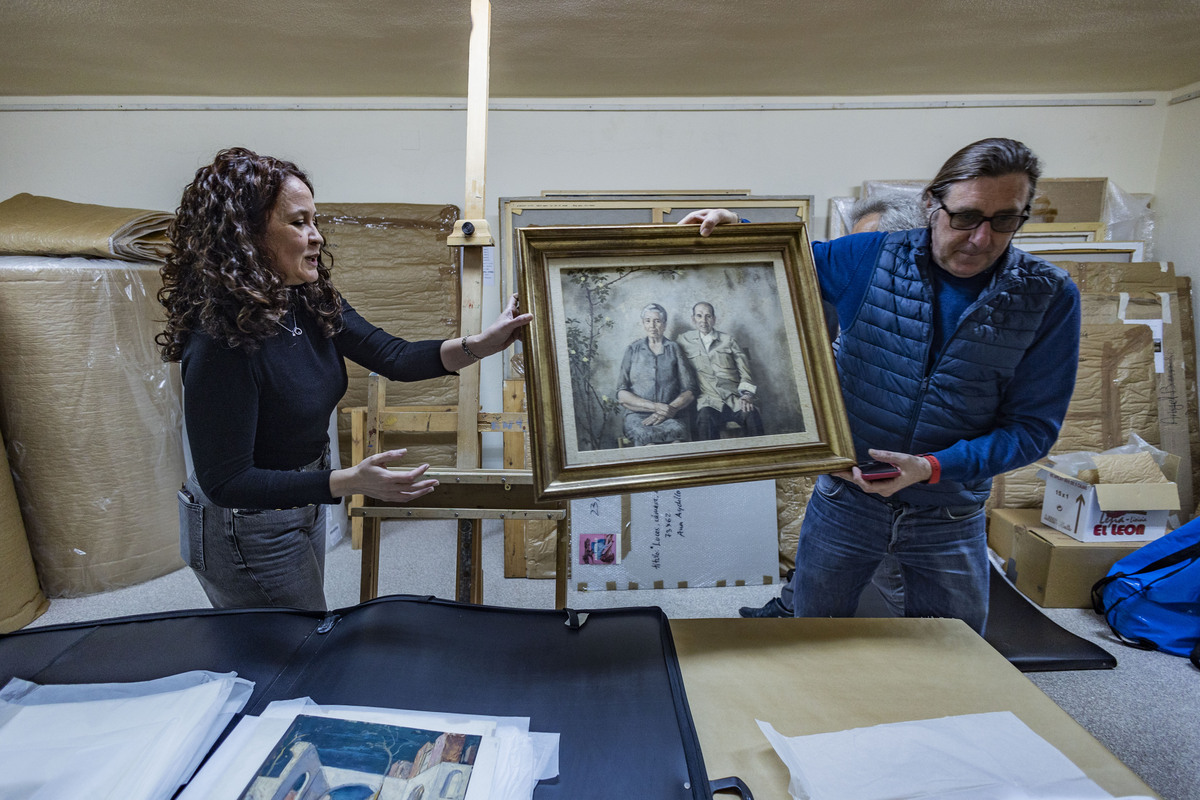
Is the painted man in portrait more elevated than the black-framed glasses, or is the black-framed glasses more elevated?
the black-framed glasses

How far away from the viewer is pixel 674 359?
1.00m

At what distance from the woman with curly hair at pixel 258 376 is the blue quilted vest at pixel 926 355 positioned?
0.71 m

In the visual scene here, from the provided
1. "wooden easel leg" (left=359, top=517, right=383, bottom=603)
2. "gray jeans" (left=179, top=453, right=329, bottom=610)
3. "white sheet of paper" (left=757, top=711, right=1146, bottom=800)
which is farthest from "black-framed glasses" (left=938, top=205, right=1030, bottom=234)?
"wooden easel leg" (left=359, top=517, right=383, bottom=603)

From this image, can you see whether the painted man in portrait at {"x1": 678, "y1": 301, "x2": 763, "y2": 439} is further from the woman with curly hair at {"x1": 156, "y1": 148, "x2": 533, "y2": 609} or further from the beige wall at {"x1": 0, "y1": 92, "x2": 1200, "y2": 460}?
the beige wall at {"x1": 0, "y1": 92, "x2": 1200, "y2": 460}

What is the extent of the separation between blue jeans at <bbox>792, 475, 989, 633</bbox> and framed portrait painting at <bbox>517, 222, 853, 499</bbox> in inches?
14.6

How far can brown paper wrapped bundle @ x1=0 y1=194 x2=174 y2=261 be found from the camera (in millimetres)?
2283

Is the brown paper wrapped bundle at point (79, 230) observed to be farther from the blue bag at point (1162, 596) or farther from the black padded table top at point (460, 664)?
the blue bag at point (1162, 596)

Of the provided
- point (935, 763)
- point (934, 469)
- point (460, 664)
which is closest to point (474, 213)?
point (460, 664)

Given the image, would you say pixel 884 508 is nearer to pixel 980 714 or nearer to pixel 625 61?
pixel 980 714

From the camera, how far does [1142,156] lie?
3.00 meters

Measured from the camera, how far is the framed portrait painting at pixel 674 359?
946 millimetres

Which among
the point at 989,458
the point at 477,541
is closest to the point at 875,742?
the point at 989,458

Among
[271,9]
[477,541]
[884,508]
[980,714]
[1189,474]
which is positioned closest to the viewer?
[980,714]

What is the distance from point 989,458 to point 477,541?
113 cm
